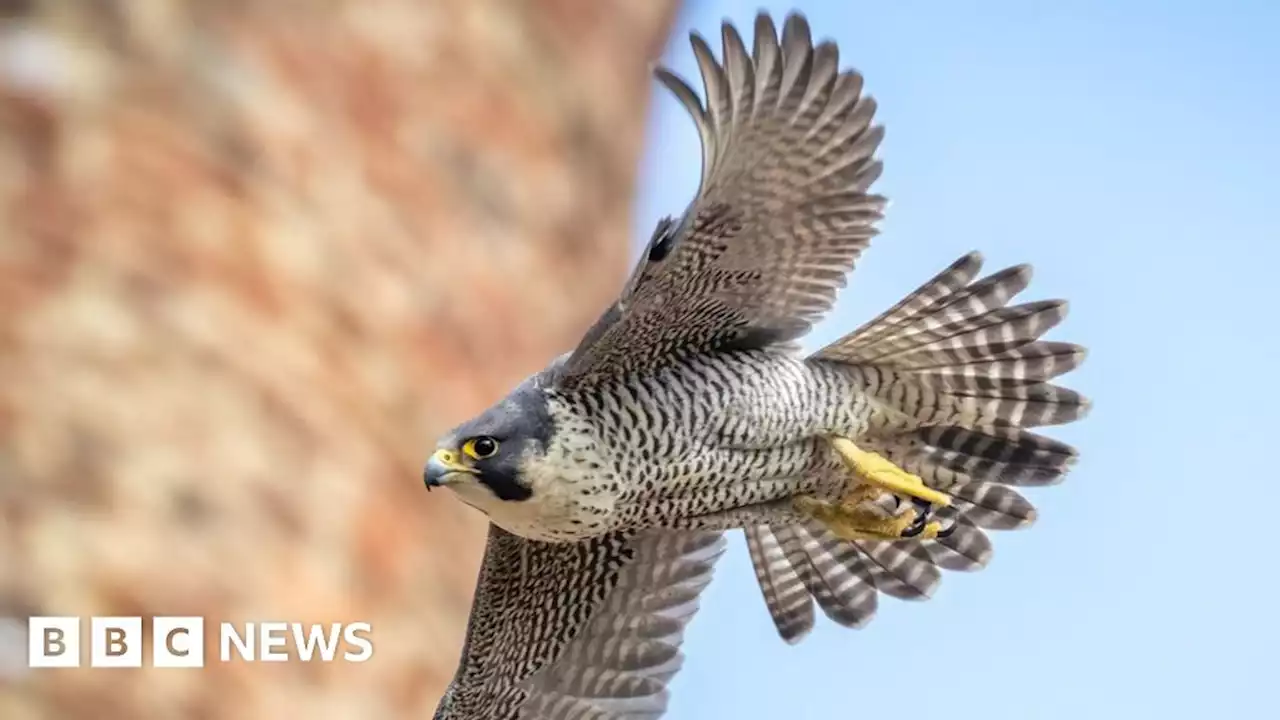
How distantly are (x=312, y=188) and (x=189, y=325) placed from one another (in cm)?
73

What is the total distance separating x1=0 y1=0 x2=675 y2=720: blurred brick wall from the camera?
5.87 metres

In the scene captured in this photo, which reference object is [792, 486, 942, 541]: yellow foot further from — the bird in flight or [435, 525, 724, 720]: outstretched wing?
[435, 525, 724, 720]: outstretched wing

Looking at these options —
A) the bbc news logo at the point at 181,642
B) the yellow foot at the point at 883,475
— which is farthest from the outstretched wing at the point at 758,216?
the bbc news logo at the point at 181,642

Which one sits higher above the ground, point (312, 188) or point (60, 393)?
point (312, 188)

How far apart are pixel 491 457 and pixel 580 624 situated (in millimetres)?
860

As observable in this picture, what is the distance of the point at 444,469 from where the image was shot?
2920mm

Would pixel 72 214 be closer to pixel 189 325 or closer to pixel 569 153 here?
pixel 189 325

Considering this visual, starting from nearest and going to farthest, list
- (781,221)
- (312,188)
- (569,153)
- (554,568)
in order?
(781,221)
(554,568)
(312,188)
(569,153)

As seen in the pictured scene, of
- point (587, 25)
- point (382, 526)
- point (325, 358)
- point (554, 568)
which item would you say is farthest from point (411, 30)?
point (554, 568)

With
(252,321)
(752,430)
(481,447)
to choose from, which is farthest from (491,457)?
(252,321)

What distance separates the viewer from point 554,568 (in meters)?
3.59

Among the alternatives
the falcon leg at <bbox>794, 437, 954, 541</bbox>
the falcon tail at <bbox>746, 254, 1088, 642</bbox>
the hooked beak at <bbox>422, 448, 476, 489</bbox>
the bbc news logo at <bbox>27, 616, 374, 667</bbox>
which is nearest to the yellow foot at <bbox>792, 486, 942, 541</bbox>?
the falcon leg at <bbox>794, 437, 954, 541</bbox>

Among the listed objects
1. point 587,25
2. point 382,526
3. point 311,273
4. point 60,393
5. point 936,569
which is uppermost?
point 587,25

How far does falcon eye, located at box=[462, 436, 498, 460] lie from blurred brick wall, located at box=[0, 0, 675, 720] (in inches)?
128
